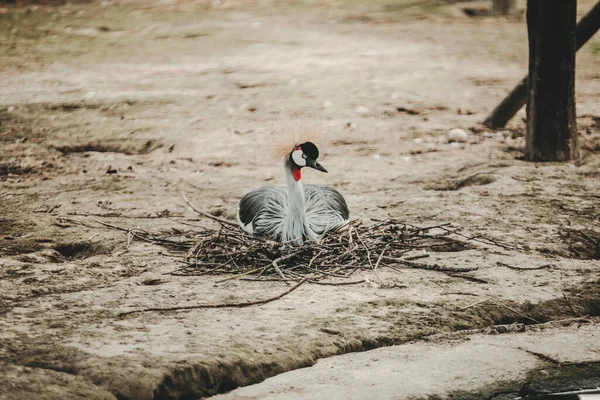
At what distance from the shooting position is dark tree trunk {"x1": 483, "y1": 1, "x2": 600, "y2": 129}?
23.0ft

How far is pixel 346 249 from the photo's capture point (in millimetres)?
4883

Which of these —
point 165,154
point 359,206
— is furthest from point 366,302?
point 165,154

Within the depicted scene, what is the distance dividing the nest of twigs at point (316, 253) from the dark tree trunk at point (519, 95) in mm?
2729

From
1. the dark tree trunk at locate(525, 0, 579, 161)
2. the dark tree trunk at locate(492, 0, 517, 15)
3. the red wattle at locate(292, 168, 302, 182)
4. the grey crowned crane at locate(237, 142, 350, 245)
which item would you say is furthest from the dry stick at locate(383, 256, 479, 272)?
the dark tree trunk at locate(492, 0, 517, 15)

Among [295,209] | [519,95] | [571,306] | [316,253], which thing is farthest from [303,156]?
[519,95]

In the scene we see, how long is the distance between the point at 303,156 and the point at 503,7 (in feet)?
32.8

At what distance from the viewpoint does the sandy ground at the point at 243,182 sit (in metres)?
3.77

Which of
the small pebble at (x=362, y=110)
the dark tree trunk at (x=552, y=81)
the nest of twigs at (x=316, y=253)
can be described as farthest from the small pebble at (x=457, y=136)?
the nest of twigs at (x=316, y=253)

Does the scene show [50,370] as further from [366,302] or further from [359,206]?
[359,206]

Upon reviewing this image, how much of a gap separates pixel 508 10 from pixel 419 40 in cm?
262

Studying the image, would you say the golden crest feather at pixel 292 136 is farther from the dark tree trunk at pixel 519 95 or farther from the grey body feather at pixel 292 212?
the dark tree trunk at pixel 519 95

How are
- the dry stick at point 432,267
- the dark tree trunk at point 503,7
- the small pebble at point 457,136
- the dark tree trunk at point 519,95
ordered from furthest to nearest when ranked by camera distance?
the dark tree trunk at point 503,7 → the small pebble at point 457,136 → the dark tree trunk at point 519,95 → the dry stick at point 432,267

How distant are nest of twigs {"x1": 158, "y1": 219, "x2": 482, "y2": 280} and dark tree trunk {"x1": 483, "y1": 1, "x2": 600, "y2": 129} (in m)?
2.73

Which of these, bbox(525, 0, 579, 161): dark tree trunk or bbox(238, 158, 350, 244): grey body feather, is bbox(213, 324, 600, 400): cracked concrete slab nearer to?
bbox(238, 158, 350, 244): grey body feather
